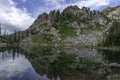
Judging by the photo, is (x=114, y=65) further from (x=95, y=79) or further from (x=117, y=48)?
(x=117, y=48)

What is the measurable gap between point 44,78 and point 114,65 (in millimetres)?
30659

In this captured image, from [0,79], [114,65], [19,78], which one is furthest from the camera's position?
[114,65]

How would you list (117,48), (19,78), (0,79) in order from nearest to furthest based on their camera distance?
(0,79)
(19,78)
(117,48)

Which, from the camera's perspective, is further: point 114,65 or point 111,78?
point 114,65

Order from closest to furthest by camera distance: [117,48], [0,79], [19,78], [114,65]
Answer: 1. [0,79]
2. [19,78]
3. [114,65]
4. [117,48]

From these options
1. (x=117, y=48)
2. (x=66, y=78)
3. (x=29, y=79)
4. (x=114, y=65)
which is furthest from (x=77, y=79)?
(x=117, y=48)

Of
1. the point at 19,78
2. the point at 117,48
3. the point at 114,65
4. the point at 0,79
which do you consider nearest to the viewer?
the point at 0,79

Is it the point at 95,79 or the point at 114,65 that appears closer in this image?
the point at 95,79

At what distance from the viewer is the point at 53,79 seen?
161 feet

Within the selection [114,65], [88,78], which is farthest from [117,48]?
[88,78]

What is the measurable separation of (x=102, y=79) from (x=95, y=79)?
1474 millimetres

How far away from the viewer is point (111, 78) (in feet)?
165

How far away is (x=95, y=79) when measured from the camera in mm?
50281

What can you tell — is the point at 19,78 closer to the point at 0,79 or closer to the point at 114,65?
the point at 0,79
